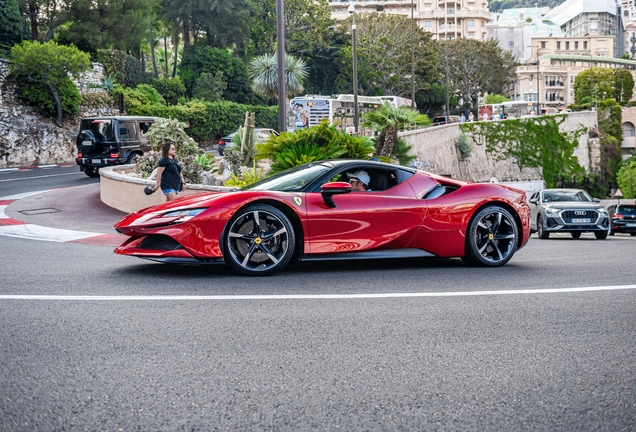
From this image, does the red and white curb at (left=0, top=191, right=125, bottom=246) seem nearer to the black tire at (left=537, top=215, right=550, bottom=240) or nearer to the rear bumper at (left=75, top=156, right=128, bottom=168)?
the black tire at (left=537, top=215, right=550, bottom=240)

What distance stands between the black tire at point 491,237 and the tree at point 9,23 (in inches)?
1560

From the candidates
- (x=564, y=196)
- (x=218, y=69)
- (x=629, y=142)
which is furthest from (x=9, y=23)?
(x=629, y=142)

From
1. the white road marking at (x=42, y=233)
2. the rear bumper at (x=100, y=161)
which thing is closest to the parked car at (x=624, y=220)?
the rear bumper at (x=100, y=161)

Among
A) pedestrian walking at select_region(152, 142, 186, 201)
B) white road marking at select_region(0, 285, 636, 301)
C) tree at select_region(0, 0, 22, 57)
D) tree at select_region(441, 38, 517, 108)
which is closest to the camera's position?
white road marking at select_region(0, 285, 636, 301)

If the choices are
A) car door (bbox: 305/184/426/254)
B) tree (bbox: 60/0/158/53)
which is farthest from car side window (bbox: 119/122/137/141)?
tree (bbox: 60/0/158/53)

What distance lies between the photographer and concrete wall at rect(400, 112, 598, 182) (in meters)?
49.2

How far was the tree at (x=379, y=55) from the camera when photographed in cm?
7938

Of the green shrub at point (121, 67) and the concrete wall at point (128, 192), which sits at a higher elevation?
the green shrub at point (121, 67)

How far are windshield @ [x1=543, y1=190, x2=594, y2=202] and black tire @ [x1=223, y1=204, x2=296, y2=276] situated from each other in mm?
15145

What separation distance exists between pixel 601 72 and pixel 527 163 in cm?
9074

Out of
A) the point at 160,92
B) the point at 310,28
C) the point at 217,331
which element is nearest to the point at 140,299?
the point at 217,331

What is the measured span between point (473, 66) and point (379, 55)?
26016mm

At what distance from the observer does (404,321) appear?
5.54 m

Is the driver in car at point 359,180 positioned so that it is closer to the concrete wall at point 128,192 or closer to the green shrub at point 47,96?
the concrete wall at point 128,192
